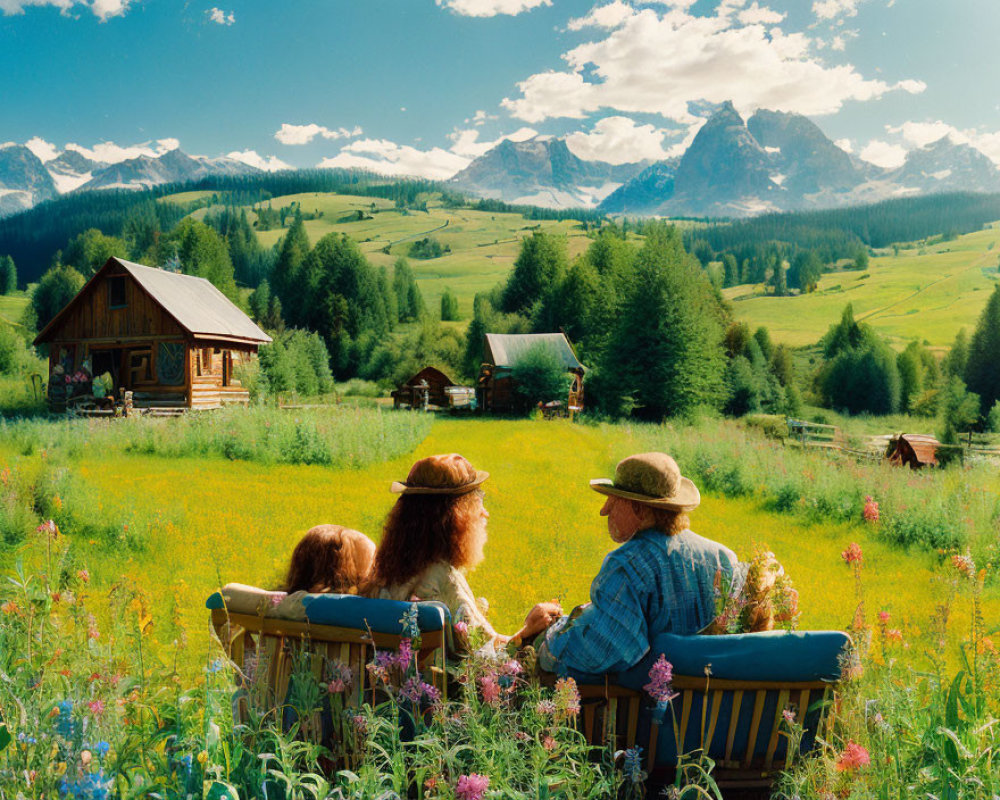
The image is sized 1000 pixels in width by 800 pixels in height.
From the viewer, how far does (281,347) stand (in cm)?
3706

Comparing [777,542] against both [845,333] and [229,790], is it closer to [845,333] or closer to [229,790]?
[229,790]

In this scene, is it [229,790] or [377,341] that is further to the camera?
[377,341]

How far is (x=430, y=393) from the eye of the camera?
3922cm

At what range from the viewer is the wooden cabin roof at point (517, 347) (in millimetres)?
35531

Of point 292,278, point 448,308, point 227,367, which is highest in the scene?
point 292,278

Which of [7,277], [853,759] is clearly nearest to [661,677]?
[853,759]

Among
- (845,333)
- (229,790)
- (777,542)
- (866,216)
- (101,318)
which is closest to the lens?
(229,790)

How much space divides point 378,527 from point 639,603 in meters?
6.61

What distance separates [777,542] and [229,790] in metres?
9.03

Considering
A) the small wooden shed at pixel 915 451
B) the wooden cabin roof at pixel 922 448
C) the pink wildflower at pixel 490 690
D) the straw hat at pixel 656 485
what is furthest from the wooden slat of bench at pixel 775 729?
the wooden cabin roof at pixel 922 448

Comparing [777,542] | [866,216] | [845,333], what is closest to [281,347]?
[777,542]

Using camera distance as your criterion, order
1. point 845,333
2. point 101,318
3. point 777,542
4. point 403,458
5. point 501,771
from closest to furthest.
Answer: point 501,771 → point 777,542 → point 403,458 → point 101,318 → point 845,333

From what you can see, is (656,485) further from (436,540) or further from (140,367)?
(140,367)

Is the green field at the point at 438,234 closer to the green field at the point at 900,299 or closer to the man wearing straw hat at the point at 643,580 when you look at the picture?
the green field at the point at 900,299
